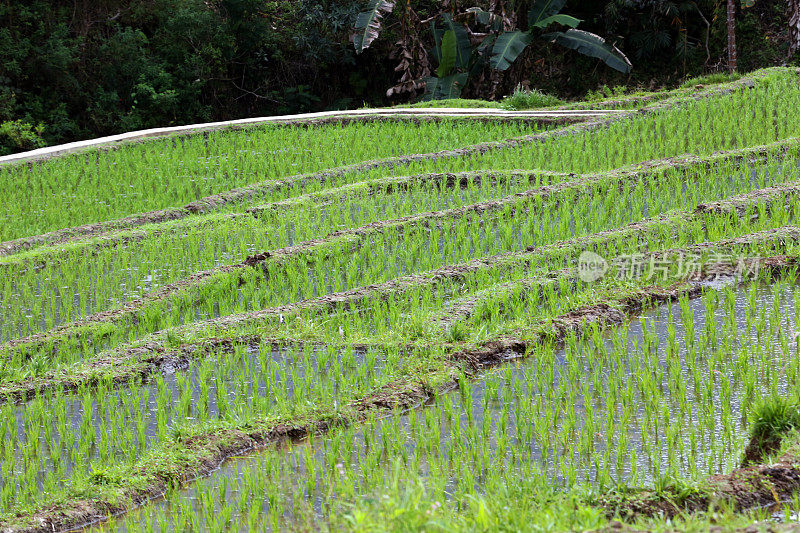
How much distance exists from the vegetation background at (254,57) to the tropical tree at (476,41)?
390 mm

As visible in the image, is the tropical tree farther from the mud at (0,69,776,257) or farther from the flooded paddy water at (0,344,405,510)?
the flooded paddy water at (0,344,405,510)

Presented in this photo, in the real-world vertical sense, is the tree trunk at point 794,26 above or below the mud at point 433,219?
above

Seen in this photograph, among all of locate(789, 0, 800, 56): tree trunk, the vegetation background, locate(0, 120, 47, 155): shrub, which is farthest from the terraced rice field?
the vegetation background

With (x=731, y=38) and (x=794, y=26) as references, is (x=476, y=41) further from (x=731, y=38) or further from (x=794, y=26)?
(x=794, y=26)

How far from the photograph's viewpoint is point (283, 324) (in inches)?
189

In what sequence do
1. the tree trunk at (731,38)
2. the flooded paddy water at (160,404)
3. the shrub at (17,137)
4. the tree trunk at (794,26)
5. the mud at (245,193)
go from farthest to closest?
1. the shrub at (17,137)
2. the tree trunk at (794,26)
3. the tree trunk at (731,38)
4. the mud at (245,193)
5. the flooded paddy water at (160,404)

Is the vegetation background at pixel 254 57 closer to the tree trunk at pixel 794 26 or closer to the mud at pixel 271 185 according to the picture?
the tree trunk at pixel 794 26

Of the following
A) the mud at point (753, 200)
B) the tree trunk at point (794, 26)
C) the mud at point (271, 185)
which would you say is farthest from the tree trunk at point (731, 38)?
the mud at point (753, 200)

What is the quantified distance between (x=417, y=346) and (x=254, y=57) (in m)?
15.4

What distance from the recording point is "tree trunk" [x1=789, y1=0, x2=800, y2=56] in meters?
14.7

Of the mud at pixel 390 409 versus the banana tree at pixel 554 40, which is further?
the banana tree at pixel 554 40

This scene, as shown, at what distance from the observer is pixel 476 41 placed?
16.1m

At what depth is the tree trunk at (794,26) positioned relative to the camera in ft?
48.2

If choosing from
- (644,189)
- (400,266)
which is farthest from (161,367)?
(644,189)
